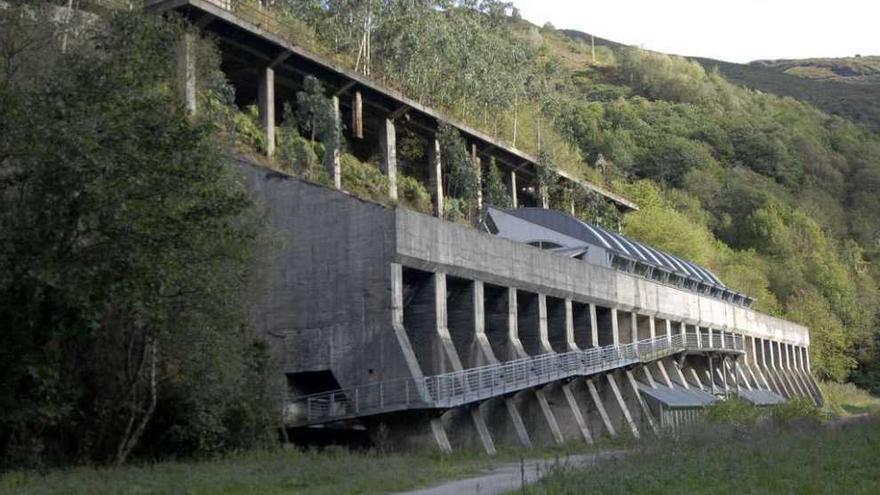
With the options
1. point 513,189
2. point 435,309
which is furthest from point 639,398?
point 513,189

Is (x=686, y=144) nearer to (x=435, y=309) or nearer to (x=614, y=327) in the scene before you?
(x=614, y=327)

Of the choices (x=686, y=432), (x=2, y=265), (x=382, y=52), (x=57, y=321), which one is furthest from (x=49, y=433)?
(x=382, y=52)

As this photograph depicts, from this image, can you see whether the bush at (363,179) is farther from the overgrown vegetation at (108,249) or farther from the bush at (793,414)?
the overgrown vegetation at (108,249)

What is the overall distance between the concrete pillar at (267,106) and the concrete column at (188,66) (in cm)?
708

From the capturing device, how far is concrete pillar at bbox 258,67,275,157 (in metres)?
45.7

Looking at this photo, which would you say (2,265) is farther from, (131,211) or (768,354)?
(768,354)

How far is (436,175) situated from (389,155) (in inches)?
231

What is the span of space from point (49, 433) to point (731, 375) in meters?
51.2

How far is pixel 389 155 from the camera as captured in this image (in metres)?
53.9

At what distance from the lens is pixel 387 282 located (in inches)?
1377

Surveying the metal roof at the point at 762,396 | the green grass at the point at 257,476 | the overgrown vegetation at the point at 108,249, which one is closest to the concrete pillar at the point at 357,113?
the overgrown vegetation at the point at 108,249

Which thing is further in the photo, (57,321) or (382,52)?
(382,52)

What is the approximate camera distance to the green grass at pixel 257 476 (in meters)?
21.6

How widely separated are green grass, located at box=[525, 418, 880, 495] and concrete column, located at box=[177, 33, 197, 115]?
20.1 meters
